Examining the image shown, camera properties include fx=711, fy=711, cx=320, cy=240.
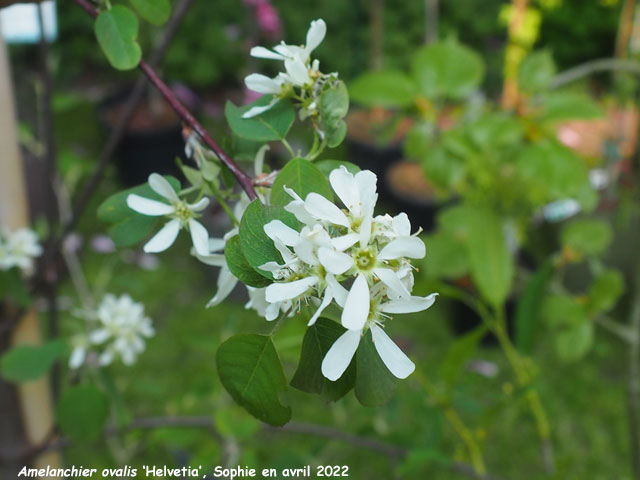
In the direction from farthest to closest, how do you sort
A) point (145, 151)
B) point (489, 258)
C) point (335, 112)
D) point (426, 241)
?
point (145, 151), point (426, 241), point (489, 258), point (335, 112)

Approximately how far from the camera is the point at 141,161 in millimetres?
3158

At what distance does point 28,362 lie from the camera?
832mm

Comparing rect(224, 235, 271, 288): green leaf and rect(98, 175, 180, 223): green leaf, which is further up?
rect(224, 235, 271, 288): green leaf

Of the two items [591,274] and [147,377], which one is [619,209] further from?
[147,377]

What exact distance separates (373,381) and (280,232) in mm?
100

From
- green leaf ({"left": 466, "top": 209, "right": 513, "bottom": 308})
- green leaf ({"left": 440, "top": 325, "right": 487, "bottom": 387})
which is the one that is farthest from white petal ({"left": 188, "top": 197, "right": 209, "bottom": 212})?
green leaf ({"left": 466, "top": 209, "right": 513, "bottom": 308})

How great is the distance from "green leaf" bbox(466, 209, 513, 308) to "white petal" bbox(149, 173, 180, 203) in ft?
2.78

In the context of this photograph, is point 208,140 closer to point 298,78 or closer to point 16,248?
point 298,78

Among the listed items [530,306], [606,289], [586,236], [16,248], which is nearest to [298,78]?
[16,248]

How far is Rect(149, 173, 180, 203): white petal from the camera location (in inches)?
18.8

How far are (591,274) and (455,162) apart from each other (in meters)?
1.43

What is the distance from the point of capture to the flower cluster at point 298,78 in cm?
46

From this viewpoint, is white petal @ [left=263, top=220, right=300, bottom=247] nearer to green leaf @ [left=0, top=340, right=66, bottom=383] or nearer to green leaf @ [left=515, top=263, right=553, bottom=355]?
green leaf @ [left=0, top=340, right=66, bottom=383]

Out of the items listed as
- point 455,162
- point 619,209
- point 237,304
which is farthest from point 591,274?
point 455,162
